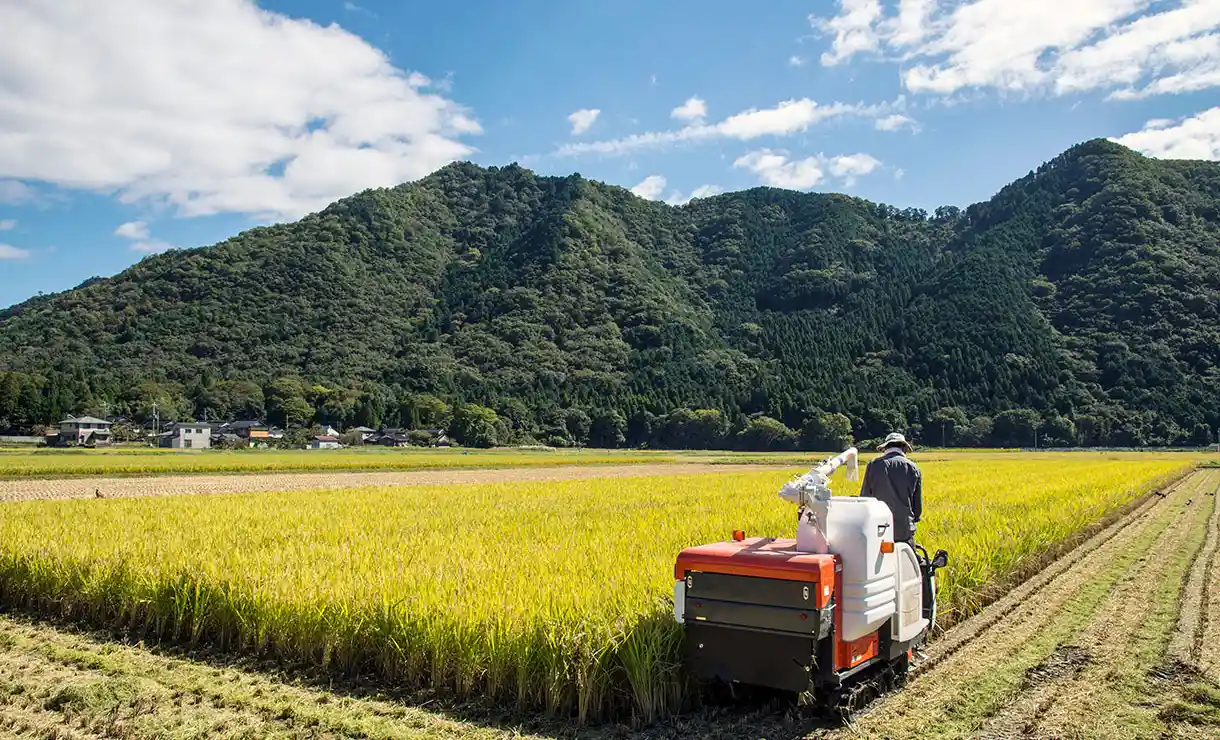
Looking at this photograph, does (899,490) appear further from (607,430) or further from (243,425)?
(243,425)

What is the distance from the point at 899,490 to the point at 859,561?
1.29m

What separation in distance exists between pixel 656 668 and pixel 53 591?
6780 millimetres

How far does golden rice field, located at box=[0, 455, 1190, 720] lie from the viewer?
17.3ft

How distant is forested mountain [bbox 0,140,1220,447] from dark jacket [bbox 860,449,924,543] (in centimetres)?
7669

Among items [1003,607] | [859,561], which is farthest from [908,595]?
[1003,607]

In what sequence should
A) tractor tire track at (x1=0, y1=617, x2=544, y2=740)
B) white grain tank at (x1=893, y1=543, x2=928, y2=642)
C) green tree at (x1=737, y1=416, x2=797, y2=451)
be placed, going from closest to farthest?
tractor tire track at (x1=0, y1=617, x2=544, y2=740) < white grain tank at (x1=893, y1=543, x2=928, y2=642) < green tree at (x1=737, y1=416, x2=797, y2=451)

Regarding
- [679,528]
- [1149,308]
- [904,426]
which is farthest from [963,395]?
[679,528]

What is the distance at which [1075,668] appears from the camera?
6203mm

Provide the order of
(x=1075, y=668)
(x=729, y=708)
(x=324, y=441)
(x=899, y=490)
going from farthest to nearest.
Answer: (x=324, y=441), (x=1075, y=668), (x=899, y=490), (x=729, y=708)

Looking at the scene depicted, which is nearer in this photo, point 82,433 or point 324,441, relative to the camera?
point 82,433

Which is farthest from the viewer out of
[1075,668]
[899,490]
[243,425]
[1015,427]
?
[243,425]

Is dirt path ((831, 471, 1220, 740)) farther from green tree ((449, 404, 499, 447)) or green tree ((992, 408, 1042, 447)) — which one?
green tree ((992, 408, 1042, 447))

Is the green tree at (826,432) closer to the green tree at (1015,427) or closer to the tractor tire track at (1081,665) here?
the green tree at (1015,427)

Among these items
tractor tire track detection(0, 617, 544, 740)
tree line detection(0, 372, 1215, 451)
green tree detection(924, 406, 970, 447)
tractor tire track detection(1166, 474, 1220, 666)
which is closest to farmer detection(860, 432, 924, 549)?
tractor tire track detection(1166, 474, 1220, 666)
